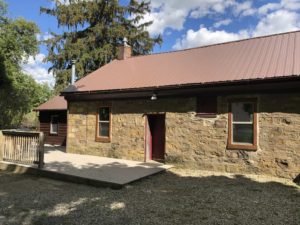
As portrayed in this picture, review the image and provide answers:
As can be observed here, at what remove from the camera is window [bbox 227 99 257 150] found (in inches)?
368

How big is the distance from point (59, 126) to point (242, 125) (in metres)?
12.2

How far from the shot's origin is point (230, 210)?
5844 millimetres

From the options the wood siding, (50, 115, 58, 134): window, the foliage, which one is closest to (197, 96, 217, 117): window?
the wood siding

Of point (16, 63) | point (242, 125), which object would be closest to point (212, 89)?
point (242, 125)

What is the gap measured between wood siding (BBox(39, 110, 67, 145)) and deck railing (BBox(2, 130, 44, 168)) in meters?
7.26

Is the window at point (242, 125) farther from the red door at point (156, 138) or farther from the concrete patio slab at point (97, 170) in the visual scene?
the red door at point (156, 138)

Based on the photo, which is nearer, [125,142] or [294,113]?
[294,113]

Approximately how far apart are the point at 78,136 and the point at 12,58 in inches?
596

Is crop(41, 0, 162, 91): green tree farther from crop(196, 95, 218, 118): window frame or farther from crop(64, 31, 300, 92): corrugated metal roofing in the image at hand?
crop(196, 95, 218, 118): window frame

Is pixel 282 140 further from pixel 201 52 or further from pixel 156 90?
pixel 201 52

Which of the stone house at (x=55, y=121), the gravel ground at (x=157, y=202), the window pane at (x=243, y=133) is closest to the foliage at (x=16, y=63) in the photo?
the stone house at (x=55, y=121)

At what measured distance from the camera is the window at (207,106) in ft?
32.9

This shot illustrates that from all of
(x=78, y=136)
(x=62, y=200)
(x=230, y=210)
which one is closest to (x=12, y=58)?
(x=78, y=136)

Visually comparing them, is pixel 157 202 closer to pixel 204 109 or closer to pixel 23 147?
pixel 204 109
